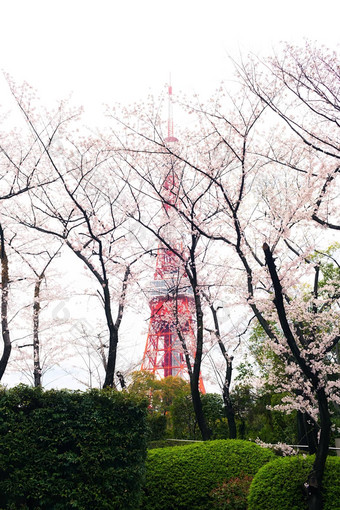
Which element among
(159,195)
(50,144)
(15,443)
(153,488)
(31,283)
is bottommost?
(153,488)

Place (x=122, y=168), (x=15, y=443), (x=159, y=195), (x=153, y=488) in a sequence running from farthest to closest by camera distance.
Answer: (x=122, y=168)
(x=159, y=195)
(x=153, y=488)
(x=15, y=443)

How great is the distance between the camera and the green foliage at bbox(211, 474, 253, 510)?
5.76m

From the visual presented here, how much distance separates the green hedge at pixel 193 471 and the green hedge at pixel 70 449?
0.51m

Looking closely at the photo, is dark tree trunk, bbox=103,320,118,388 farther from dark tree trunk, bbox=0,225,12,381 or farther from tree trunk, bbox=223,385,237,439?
tree trunk, bbox=223,385,237,439

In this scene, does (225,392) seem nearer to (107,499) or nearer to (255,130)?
(107,499)

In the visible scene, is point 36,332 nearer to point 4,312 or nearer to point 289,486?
point 4,312

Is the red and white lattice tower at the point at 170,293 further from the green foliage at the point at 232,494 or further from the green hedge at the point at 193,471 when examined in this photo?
the green foliage at the point at 232,494

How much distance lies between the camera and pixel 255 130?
7.14 meters

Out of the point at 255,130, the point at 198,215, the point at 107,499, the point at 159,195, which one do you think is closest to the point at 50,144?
the point at 159,195

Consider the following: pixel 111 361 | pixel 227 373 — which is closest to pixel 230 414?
pixel 227 373

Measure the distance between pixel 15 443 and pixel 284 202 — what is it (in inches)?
219

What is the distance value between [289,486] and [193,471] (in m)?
1.78

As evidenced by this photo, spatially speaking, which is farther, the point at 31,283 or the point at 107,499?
the point at 31,283

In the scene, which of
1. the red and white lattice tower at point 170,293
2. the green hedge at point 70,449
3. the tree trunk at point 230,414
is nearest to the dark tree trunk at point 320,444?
the green hedge at point 70,449
